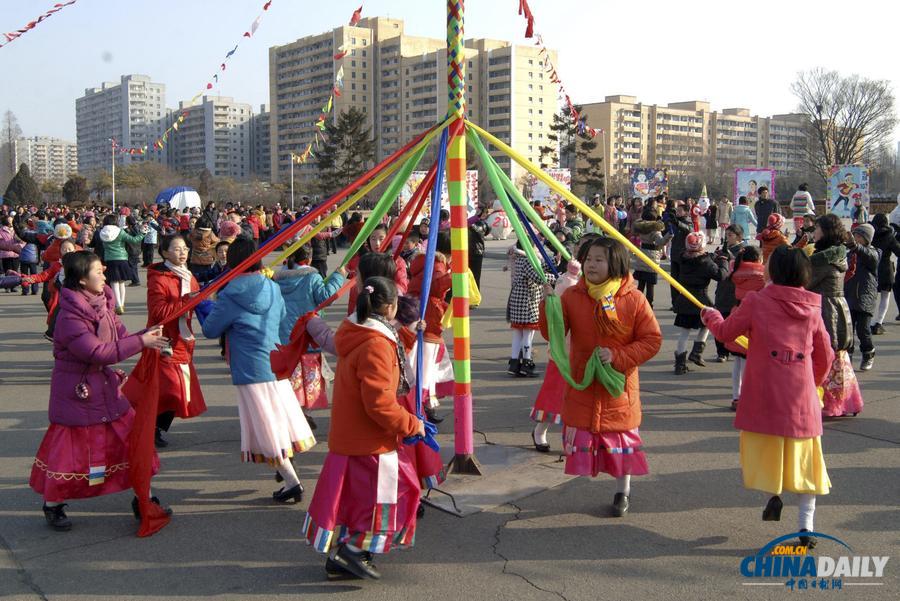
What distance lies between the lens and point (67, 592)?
408 cm

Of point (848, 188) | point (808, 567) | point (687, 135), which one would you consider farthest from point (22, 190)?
point (687, 135)

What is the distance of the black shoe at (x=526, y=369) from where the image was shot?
927cm

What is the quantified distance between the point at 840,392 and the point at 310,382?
15.8ft

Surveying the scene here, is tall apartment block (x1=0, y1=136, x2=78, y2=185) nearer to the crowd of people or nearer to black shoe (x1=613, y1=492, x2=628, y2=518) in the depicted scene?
the crowd of people

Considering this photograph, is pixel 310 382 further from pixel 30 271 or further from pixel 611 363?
pixel 30 271

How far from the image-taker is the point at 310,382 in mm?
6918

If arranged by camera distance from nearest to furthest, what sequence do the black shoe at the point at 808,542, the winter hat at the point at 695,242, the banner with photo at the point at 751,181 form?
the black shoe at the point at 808,542 < the winter hat at the point at 695,242 < the banner with photo at the point at 751,181

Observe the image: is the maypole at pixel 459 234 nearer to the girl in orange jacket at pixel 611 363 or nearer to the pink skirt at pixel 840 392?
the girl in orange jacket at pixel 611 363

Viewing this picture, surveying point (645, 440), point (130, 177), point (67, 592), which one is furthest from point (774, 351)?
point (130, 177)

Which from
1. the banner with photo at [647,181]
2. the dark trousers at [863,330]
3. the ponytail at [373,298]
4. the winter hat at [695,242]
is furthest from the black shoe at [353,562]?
the banner with photo at [647,181]

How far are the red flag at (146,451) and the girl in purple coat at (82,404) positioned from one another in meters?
0.16

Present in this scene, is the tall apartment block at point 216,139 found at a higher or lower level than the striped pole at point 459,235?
higher

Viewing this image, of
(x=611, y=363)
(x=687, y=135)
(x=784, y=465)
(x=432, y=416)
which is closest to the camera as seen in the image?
(x=784, y=465)

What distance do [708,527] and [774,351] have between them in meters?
1.17
